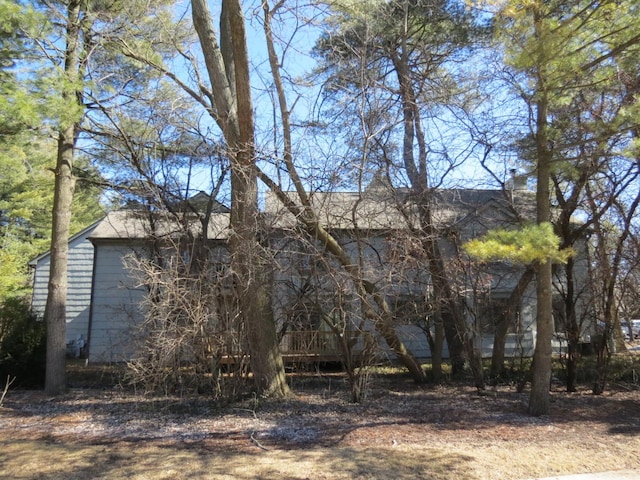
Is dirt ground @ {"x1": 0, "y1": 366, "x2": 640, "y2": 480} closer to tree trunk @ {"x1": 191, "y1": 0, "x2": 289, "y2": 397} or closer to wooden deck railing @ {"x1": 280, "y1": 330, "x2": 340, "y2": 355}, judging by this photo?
tree trunk @ {"x1": 191, "y1": 0, "x2": 289, "y2": 397}

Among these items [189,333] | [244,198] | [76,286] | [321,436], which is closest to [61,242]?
[244,198]

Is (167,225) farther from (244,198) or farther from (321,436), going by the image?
(321,436)

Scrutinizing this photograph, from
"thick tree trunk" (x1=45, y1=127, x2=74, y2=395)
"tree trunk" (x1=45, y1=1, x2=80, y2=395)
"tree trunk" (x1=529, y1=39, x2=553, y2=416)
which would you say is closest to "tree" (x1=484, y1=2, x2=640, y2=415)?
"tree trunk" (x1=529, y1=39, x2=553, y2=416)

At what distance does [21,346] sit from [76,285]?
331 inches

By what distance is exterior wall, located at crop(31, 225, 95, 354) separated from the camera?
19281 millimetres

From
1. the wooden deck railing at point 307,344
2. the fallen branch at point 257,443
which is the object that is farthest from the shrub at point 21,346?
the fallen branch at point 257,443

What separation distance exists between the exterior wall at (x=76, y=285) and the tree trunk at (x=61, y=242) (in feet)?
26.7

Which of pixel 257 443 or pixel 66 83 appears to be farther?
pixel 66 83

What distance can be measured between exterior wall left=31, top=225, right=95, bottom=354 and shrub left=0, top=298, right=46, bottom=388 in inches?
273

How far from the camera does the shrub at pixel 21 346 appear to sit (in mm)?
11828

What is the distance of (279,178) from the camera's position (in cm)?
934

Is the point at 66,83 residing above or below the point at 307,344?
above

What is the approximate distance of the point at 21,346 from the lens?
11891 mm

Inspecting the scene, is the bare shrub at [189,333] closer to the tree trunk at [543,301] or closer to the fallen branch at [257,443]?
the fallen branch at [257,443]
